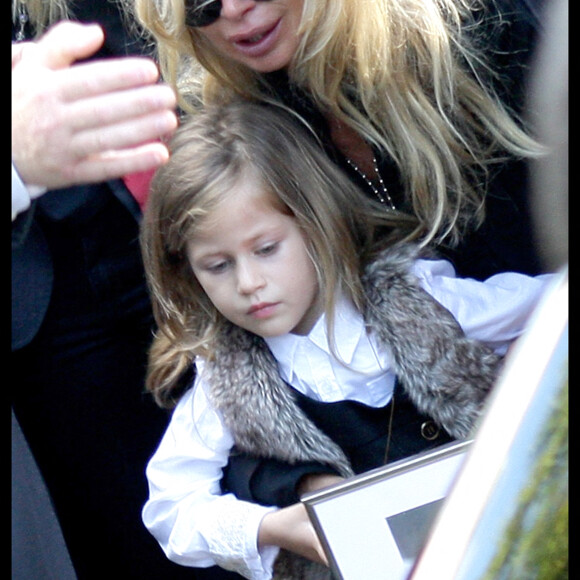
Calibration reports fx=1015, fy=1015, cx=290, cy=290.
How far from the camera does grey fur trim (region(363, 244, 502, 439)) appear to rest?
1.74 meters

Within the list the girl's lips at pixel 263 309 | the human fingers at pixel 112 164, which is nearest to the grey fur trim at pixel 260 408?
the girl's lips at pixel 263 309

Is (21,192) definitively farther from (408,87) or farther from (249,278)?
(408,87)

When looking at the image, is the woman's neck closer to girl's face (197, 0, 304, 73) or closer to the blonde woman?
the blonde woman

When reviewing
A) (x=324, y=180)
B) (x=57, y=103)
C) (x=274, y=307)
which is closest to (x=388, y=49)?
(x=324, y=180)

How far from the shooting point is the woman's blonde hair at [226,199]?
178 cm

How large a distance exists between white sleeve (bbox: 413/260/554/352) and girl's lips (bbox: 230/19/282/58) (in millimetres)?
468

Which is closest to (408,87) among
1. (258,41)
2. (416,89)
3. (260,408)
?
(416,89)

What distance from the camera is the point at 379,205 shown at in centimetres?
188

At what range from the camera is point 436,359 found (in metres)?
1.74

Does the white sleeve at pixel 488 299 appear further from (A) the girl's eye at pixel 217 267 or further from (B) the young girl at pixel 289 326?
(A) the girl's eye at pixel 217 267

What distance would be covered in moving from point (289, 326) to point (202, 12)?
0.55 metres

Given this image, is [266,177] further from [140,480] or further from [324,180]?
[140,480]
